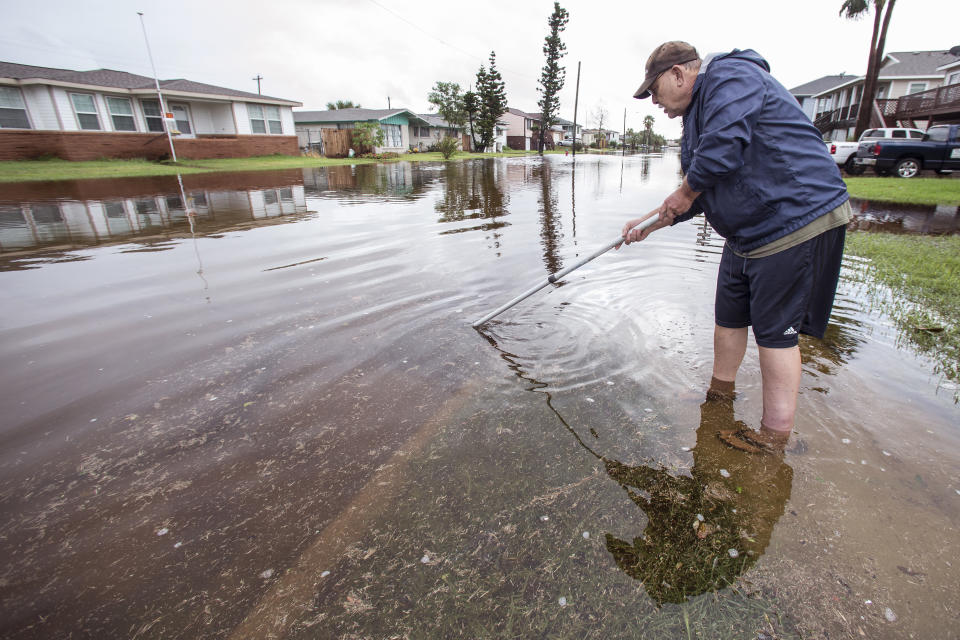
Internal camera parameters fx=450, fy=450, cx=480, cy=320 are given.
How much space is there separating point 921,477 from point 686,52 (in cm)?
221

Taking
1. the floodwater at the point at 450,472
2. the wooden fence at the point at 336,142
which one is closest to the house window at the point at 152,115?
the wooden fence at the point at 336,142

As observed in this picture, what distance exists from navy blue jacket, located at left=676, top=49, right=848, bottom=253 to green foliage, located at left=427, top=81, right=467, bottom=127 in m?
52.0

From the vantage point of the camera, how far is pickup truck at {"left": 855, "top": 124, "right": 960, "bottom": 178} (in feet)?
43.5

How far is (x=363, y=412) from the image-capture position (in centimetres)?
262

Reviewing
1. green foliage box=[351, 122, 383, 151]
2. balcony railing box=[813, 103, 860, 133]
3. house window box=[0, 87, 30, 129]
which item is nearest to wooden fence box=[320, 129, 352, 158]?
green foliage box=[351, 122, 383, 151]

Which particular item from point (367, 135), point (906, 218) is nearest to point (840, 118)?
point (906, 218)

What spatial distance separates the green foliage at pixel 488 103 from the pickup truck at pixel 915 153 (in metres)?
41.5

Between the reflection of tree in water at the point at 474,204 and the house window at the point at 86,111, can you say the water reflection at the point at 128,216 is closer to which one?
the reflection of tree in water at the point at 474,204

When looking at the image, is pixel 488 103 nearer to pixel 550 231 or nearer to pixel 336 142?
pixel 336 142

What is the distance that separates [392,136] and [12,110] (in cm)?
2711

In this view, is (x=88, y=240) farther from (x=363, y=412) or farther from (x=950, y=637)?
(x=950, y=637)

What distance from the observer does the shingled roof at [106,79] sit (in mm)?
21703

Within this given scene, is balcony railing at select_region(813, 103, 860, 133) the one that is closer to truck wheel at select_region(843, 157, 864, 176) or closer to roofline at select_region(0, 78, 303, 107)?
truck wheel at select_region(843, 157, 864, 176)

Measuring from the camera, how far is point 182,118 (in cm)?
2752
